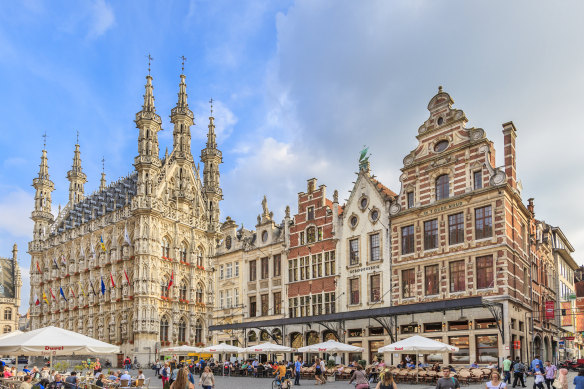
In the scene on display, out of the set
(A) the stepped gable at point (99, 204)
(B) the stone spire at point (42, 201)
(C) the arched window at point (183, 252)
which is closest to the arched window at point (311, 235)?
(C) the arched window at point (183, 252)

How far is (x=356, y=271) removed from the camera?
1479 inches

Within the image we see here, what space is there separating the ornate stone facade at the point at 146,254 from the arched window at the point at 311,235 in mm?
21583

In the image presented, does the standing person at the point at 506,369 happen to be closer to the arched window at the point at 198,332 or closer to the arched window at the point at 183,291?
the arched window at the point at 183,291

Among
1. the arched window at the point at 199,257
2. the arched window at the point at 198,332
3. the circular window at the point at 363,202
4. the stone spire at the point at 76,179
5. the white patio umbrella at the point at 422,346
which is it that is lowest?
the arched window at the point at 198,332

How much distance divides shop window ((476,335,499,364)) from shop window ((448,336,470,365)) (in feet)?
2.11

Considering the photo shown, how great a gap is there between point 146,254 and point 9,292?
6315 cm

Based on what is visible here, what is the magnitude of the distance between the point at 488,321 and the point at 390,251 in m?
7.69

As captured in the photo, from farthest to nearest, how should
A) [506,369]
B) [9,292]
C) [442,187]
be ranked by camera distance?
[9,292] < [442,187] < [506,369]

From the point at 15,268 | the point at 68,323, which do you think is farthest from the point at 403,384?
the point at 15,268

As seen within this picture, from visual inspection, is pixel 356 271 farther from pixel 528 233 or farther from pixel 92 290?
pixel 92 290

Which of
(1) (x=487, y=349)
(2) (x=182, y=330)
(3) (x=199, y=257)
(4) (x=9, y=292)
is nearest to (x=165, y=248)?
(3) (x=199, y=257)

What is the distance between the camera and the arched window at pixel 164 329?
6141cm

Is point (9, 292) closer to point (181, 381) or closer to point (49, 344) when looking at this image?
point (49, 344)

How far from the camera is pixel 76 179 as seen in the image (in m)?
90.4
